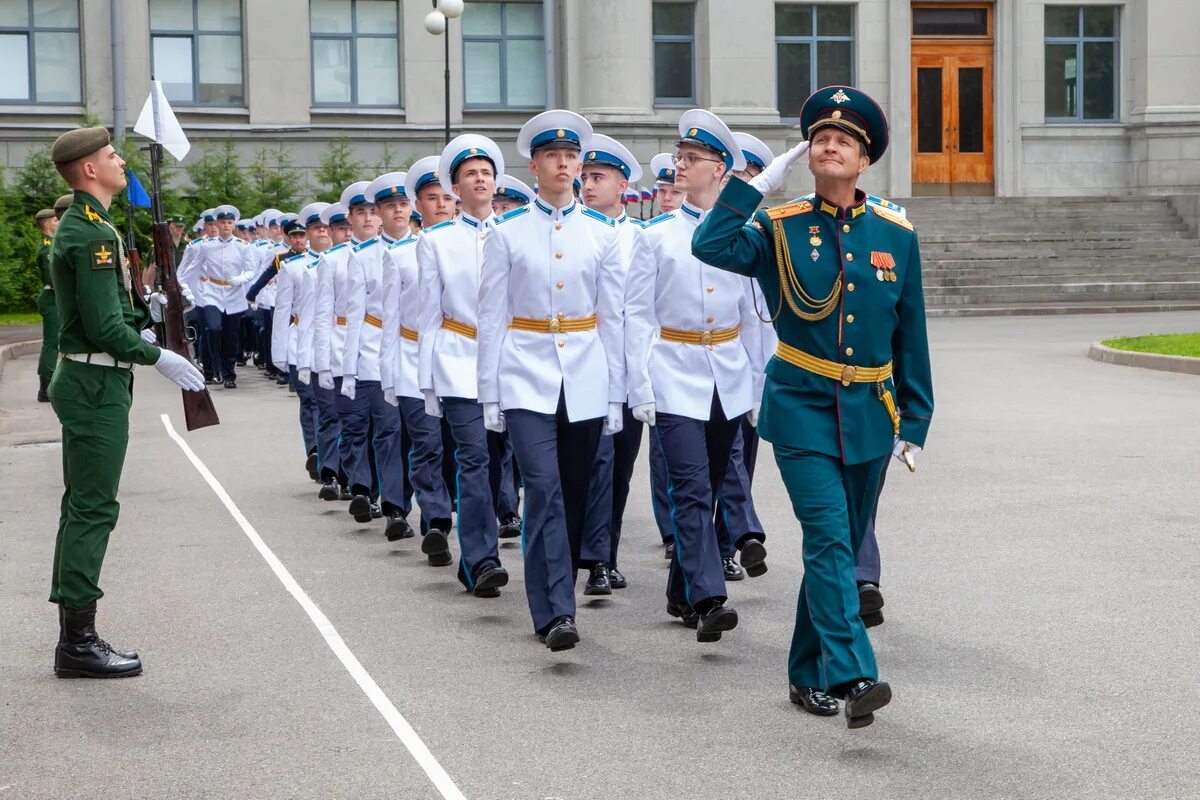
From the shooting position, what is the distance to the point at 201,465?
1364cm

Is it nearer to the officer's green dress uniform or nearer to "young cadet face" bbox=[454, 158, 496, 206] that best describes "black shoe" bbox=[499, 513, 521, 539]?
"young cadet face" bbox=[454, 158, 496, 206]

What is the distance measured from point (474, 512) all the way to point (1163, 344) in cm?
1450

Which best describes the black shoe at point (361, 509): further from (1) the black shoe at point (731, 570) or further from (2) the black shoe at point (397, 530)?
(1) the black shoe at point (731, 570)

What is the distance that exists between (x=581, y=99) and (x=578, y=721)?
107ft

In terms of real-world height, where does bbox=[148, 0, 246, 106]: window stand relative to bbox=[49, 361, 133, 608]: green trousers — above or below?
above

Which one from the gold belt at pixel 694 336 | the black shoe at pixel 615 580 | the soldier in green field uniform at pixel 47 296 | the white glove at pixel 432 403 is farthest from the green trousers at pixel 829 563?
the soldier in green field uniform at pixel 47 296

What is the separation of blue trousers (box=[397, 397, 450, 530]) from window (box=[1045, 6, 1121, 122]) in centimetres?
3215

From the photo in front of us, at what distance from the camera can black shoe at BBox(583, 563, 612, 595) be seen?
8.23 metres

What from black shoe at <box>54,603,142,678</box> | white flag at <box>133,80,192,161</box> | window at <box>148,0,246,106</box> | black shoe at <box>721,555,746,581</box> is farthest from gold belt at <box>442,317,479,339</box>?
window at <box>148,0,246,106</box>

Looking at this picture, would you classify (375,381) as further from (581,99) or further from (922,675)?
(581,99)

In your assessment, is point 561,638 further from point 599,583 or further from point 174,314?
point 174,314

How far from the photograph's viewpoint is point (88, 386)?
681 centimetres

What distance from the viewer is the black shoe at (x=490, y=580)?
819 centimetres

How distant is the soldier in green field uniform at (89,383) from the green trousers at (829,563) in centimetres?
251
